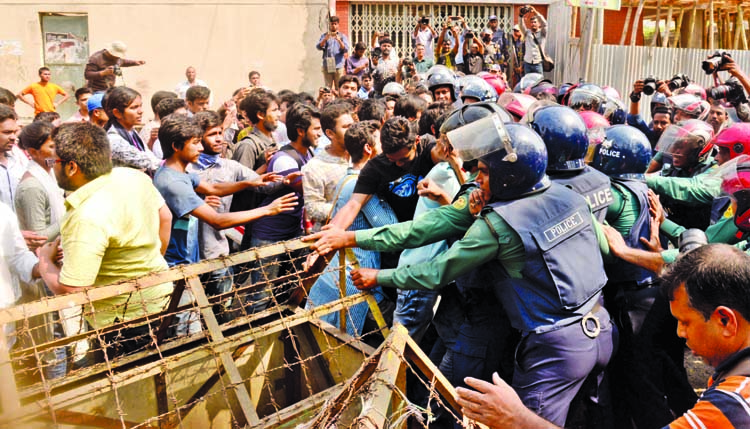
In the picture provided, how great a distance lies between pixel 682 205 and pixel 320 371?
3104mm

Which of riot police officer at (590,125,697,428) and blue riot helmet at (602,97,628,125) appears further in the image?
blue riot helmet at (602,97,628,125)

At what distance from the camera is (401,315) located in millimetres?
3502

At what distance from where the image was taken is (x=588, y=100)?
606 centimetres

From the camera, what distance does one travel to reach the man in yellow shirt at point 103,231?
2.82 metres

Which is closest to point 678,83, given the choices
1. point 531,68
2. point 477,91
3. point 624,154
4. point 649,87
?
point 649,87

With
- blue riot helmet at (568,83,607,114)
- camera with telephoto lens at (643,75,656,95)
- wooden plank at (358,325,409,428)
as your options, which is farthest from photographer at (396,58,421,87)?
wooden plank at (358,325,409,428)

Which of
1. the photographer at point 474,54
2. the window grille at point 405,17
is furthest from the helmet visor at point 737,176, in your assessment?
the window grille at point 405,17

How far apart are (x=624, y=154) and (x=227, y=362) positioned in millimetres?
2626

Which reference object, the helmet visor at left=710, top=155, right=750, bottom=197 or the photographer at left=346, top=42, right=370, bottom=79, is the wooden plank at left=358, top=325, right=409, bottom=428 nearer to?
the helmet visor at left=710, top=155, right=750, bottom=197

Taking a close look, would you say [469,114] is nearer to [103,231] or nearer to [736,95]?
[103,231]

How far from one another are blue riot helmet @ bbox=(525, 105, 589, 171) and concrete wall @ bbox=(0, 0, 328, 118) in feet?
39.3

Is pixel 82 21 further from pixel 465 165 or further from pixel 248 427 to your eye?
pixel 248 427

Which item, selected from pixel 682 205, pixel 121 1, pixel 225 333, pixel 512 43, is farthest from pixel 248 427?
pixel 121 1

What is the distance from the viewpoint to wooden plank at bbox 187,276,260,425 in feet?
7.91
